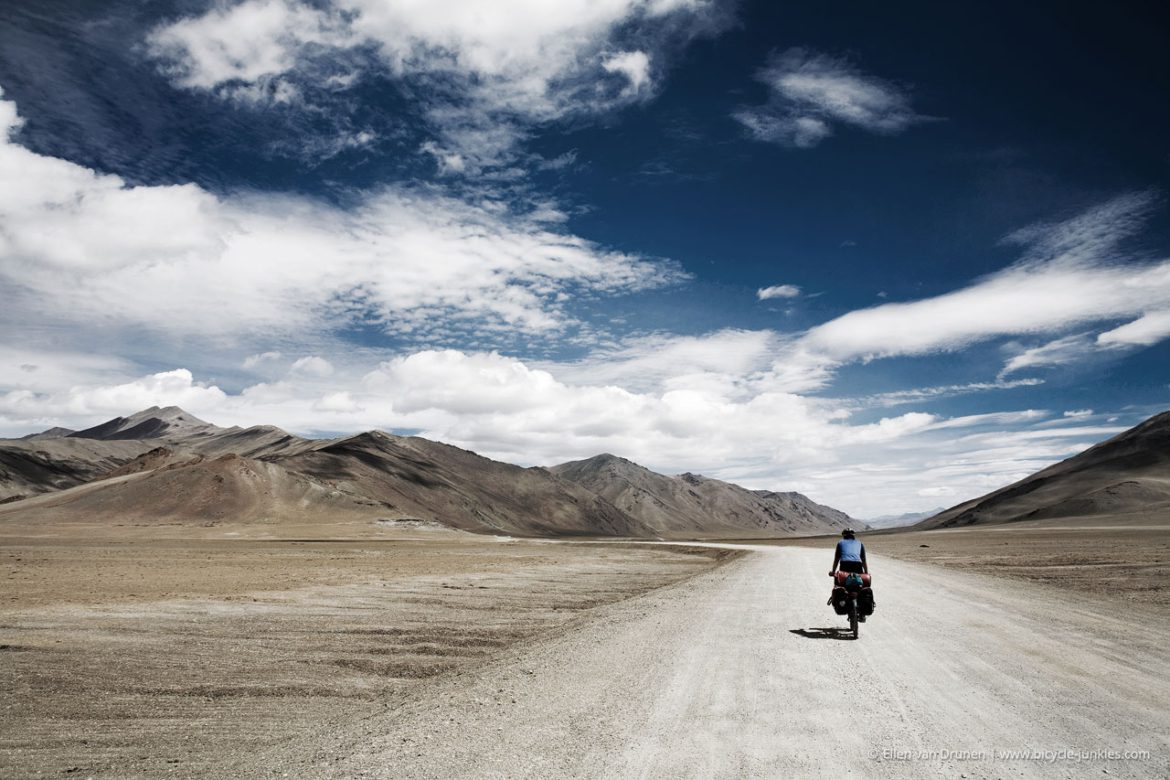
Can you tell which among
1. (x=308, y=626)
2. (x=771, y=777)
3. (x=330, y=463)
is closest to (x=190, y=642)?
(x=308, y=626)

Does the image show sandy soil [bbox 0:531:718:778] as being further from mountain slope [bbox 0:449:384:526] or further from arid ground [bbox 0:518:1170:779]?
mountain slope [bbox 0:449:384:526]

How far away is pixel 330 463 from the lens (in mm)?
179625

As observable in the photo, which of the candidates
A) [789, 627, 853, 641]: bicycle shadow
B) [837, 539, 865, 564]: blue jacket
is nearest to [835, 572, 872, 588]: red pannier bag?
[837, 539, 865, 564]: blue jacket

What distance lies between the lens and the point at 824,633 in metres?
14.0

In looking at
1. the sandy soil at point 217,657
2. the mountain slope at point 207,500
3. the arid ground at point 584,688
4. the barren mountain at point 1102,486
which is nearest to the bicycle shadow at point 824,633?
the arid ground at point 584,688

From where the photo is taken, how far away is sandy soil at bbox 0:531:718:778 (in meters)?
7.83

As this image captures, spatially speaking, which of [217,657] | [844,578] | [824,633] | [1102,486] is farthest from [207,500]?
[1102,486]

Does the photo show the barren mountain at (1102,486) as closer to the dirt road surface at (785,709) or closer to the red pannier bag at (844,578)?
the red pannier bag at (844,578)

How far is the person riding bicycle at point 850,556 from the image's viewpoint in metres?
14.4

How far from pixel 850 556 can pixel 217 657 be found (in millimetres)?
12890

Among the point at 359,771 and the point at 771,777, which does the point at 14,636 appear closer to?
the point at 359,771

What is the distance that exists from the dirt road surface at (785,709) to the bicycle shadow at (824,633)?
0.14 metres

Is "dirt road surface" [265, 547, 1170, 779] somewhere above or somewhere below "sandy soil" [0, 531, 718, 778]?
above

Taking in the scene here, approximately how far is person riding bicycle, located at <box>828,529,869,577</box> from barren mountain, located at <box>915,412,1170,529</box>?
443 ft
